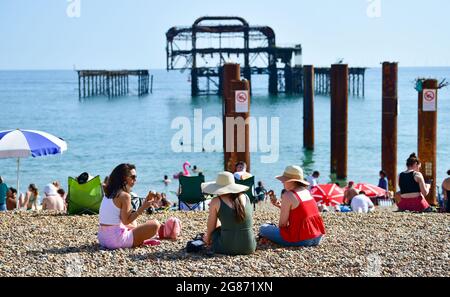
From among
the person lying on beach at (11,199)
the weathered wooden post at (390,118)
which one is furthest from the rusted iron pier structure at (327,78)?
the person lying on beach at (11,199)

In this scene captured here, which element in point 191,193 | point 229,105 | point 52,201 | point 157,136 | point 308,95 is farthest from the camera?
point 157,136

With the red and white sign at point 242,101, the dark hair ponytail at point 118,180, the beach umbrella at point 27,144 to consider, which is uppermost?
the red and white sign at point 242,101

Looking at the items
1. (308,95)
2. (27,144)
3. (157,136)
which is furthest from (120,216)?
(157,136)

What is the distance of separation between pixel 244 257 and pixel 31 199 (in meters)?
7.24

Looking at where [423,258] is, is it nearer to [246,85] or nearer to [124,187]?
[124,187]

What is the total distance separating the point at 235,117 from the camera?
16297 mm

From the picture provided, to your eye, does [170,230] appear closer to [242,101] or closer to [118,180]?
[118,180]

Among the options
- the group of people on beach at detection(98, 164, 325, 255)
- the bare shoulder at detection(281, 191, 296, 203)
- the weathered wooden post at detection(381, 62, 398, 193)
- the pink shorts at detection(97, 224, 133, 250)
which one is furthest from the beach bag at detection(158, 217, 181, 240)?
the weathered wooden post at detection(381, 62, 398, 193)

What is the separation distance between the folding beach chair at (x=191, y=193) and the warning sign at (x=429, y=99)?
6.38 m

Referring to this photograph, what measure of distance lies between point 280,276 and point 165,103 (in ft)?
248

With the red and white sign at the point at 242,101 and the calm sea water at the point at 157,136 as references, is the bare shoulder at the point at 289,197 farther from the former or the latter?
the calm sea water at the point at 157,136

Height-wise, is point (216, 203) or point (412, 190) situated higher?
point (216, 203)

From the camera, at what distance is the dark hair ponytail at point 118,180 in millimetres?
8219
